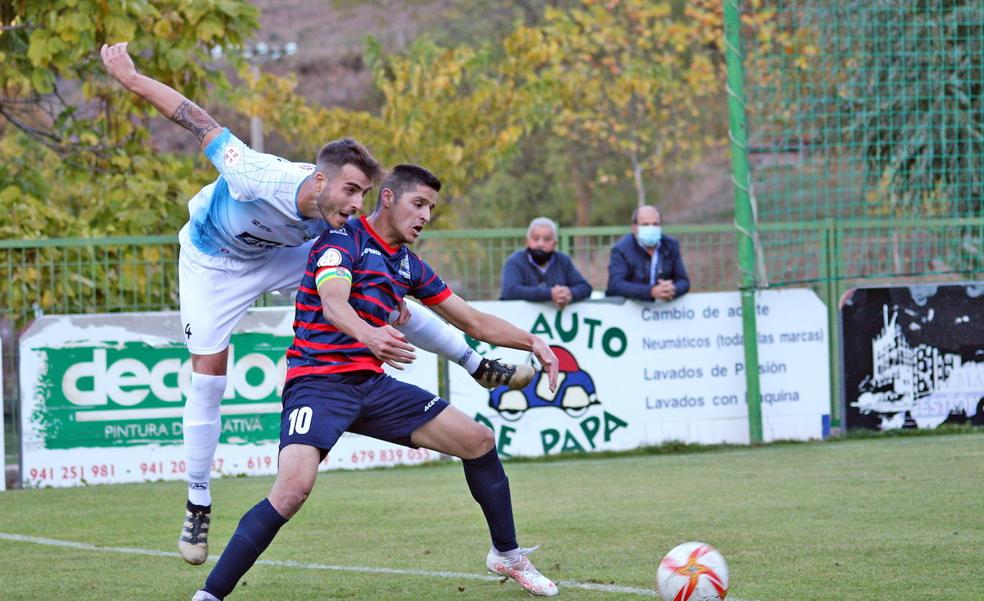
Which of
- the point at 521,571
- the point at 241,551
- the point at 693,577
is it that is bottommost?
the point at 521,571

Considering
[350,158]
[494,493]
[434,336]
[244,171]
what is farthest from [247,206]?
[494,493]

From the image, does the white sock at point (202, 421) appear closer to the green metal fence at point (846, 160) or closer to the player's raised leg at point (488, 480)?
the player's raised leg at point (488, 480)

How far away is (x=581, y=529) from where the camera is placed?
27.1 feet

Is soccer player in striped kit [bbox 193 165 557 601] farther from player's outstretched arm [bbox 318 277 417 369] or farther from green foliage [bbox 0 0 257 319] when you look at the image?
green foliage [bbox 0 0 257 319]

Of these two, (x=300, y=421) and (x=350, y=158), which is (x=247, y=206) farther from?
(x=300, y=421)

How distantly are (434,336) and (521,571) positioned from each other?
1198 millimetres

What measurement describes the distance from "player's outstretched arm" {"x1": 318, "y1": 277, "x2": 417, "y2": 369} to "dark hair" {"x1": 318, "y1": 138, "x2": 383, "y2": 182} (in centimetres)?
63

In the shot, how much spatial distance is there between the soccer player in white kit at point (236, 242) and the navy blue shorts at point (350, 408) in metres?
0.39

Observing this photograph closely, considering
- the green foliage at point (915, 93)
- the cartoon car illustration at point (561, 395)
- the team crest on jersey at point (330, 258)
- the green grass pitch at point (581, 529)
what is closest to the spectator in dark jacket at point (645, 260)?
the cartoon car illustration at point (561, 395)

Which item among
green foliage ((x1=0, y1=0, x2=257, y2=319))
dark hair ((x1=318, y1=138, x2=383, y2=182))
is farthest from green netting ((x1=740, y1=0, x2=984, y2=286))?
dark hair ((x1=318, y1=138, x2=383, y2=182))

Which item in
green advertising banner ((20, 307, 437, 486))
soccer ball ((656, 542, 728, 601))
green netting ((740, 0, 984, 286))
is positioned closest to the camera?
soccer ball ((656, 542, 728, 601))

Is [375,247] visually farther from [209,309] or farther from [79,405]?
[79,405]

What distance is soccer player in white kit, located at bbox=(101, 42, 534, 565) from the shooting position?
20.9ft

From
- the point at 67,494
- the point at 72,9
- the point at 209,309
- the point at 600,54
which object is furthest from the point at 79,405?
the point at 600,54
